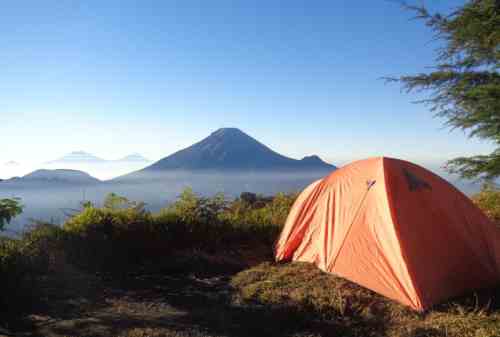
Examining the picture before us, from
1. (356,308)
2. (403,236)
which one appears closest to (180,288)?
(356,308)

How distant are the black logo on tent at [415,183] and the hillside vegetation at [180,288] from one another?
1.70m

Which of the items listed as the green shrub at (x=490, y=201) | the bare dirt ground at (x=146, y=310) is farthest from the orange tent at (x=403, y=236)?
the green shrub at (x=490, y=201)

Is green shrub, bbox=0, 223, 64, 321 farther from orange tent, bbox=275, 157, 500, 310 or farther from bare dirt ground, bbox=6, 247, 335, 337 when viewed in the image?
orange tent, bbox=275, 157, 500, 310

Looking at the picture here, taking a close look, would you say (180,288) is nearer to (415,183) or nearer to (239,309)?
(239,309)

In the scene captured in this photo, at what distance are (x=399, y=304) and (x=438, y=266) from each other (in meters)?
0.84

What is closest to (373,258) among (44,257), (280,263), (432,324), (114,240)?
(432,324)

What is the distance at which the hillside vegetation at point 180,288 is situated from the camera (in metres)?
4.09

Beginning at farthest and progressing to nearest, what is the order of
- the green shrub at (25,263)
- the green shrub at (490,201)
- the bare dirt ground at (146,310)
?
the green shrub at (490,201)
the green shrub at (25,263)
the bare dirt ground at (146,310)

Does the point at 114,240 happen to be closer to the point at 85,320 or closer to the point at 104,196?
the point at 104,196

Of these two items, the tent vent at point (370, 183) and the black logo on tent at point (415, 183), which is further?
the tent vent at point (370, 183)

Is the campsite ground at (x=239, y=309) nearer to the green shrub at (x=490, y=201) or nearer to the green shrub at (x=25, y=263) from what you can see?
the green shrub at (x=25, y=263)

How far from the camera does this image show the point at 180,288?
562cm

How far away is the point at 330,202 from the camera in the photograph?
6.32 metres

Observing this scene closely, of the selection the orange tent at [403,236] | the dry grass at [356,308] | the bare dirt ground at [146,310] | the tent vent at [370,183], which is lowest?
the bare dirt ground at [146,310]
